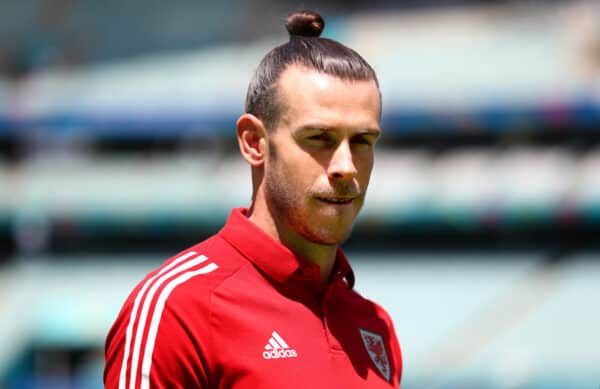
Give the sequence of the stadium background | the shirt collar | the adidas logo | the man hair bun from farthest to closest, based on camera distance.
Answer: the stadium background, the man hair bun, the shirt collar, the adidas logo

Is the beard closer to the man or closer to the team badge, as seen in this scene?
the man

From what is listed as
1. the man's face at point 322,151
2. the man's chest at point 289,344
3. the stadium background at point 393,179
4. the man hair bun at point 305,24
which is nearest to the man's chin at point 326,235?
the man's face at point 322,151

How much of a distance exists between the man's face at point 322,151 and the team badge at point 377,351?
0.76 ft

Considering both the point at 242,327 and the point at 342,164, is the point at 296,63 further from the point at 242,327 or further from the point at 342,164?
the point at 242,327

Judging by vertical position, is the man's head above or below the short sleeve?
above

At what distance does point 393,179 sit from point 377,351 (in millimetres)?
8656

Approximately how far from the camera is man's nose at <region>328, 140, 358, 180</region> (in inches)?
68.7

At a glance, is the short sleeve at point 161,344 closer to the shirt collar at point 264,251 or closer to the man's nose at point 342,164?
the shirt collar at point 264,251

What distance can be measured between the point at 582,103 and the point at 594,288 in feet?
5.50

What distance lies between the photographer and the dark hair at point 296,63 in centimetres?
181

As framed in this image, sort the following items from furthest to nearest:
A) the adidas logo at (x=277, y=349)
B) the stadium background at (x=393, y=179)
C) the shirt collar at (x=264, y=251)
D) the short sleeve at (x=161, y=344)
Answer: the stadium background at (x=393, y=179)
the shirt collar at (x=264, y=251)
the adidas logo at (x=277, y=349)
the short sleeve at (x=161, y=344)

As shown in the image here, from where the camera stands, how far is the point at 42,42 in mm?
11922

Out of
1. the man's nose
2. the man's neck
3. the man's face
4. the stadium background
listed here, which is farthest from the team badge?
the stadium background

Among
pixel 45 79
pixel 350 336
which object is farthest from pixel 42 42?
pixel 350 336
